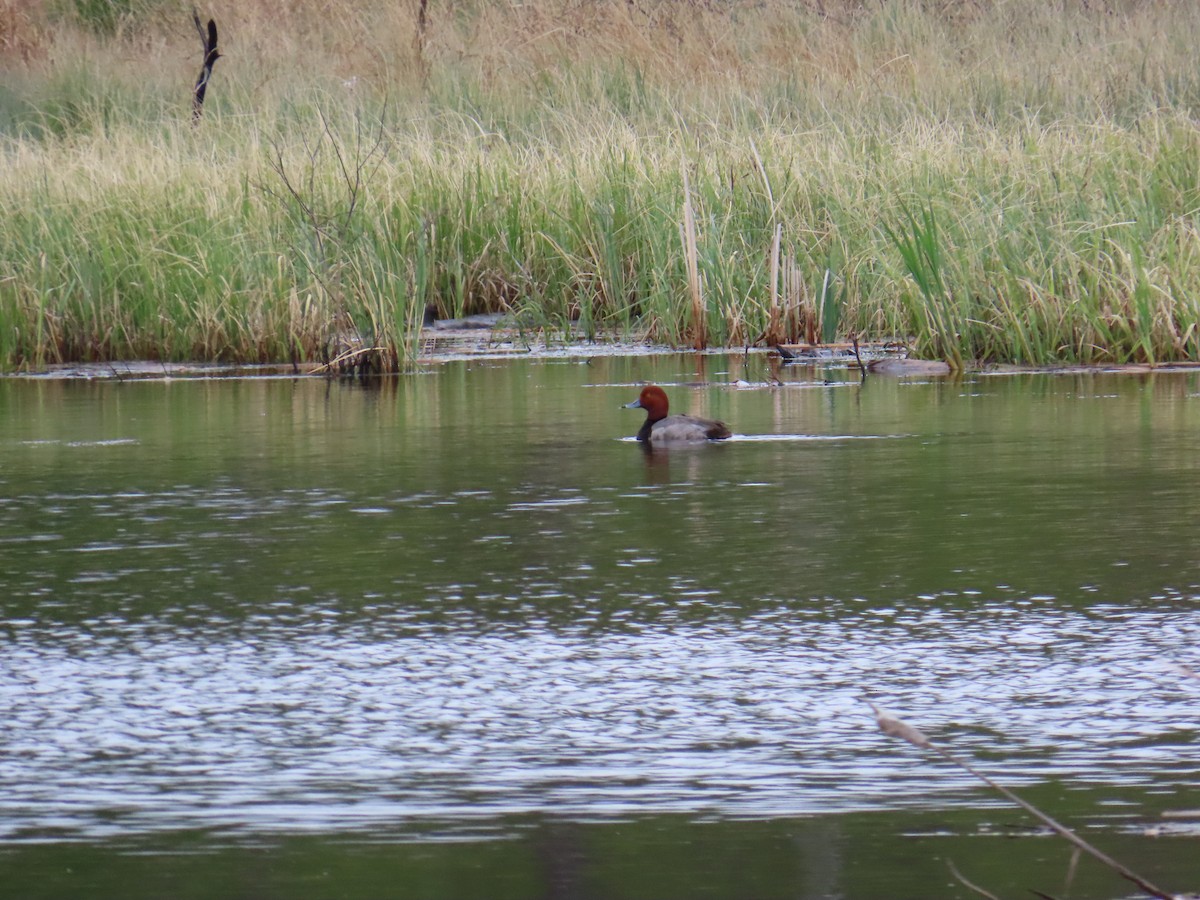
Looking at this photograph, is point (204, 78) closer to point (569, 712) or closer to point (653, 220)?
point (653, 220)

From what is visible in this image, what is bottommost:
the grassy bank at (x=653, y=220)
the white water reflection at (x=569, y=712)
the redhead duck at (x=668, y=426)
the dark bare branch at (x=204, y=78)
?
the white water reflection at (x=569, y=712)

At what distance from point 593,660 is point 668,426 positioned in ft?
10.4

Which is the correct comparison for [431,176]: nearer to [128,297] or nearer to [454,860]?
[128,297]

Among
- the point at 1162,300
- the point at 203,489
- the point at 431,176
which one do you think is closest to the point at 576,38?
the point at 431,176

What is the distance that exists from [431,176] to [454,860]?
9.18m

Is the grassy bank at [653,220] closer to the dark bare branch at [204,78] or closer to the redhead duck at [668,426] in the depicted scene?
the dark bare branch at [204,78]

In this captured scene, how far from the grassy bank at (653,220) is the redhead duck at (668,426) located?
258cm

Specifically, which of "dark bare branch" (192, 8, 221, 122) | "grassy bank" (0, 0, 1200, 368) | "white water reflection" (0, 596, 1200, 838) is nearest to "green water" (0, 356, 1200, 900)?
"white water reflection" (0, 596, 1200, 838)

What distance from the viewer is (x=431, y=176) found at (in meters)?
11.6

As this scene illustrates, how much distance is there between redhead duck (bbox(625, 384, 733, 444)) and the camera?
270 inches

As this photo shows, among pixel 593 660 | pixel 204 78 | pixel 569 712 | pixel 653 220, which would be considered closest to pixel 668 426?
pixel 593 660

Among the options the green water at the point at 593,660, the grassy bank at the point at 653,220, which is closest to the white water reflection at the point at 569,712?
the green water at the point at 593,660

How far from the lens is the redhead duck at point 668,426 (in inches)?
270

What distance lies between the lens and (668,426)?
6.87 m
